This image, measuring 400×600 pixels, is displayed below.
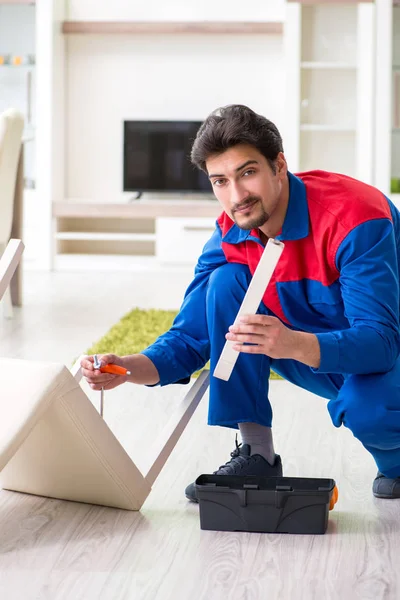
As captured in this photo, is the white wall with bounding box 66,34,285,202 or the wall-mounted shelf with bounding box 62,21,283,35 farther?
the white wall with bounding box 66,34,285,202

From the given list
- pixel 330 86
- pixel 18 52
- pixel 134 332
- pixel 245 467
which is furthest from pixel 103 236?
pixel 245 467

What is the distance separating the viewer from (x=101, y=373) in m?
1.89

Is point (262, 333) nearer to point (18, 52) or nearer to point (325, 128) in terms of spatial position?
point (325, 128)

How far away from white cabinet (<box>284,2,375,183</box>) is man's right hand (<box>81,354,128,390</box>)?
15.6 ft

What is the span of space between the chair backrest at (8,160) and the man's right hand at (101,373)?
105 inches

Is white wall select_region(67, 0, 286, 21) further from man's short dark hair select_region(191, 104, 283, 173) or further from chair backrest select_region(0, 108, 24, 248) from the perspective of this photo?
man's short dark hair select_region(191, 104, 283, 173)

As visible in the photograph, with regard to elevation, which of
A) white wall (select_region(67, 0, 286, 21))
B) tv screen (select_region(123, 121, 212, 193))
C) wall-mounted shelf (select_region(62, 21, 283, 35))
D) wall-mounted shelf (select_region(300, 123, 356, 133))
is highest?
white wall (select_region(67, 0, 286, 21))

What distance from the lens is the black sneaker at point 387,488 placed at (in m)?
2.05

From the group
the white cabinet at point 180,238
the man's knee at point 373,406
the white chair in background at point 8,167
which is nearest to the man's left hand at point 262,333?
the man's knee at point 373,406

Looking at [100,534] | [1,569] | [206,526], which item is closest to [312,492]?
[206,526]

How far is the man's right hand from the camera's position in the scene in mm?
1887

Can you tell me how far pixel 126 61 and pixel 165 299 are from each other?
256cm

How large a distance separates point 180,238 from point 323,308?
469 cm

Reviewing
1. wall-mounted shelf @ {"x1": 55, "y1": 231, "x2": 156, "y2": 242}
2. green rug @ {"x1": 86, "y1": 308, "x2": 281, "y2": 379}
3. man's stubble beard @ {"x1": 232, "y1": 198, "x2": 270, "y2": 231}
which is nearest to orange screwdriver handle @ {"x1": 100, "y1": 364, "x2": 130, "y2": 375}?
man's stubble beard @ {"x1": 232, "y1": 198, "x2": 270, "y2": 231}
